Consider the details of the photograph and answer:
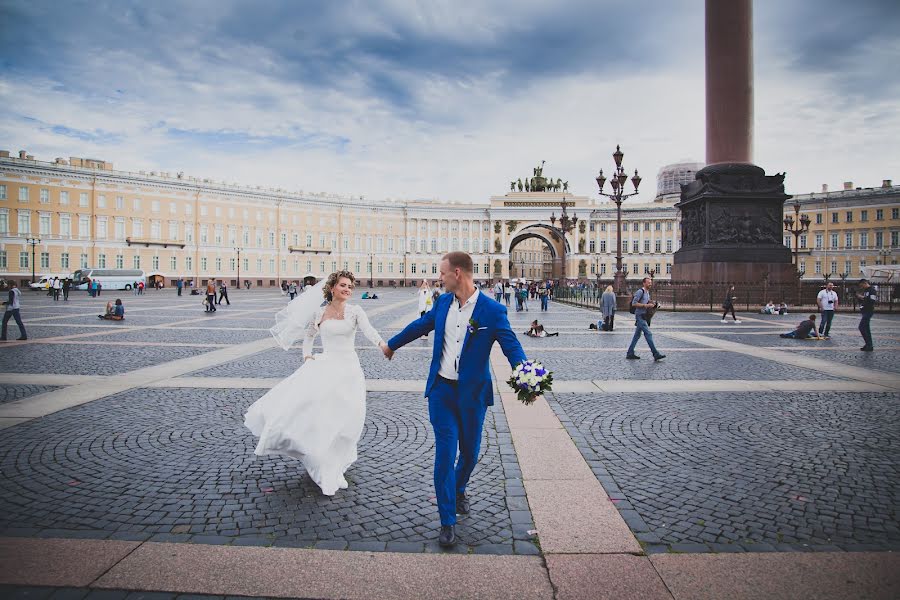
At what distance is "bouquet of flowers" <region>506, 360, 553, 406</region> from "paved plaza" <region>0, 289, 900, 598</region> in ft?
3.03

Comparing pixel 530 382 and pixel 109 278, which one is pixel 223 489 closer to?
pixel 530 382

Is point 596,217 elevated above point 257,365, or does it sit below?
above

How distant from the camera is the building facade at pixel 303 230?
2349 inches

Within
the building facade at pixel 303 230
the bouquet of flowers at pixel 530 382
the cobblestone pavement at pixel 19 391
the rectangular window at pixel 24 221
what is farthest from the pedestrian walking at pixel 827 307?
the rectangular window at pixel 24 221

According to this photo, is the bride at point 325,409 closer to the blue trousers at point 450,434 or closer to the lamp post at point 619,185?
the blue trousers at point 450,434

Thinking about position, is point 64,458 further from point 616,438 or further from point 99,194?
point 99,194

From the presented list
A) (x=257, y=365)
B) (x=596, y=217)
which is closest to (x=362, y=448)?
(x=257, y=365)

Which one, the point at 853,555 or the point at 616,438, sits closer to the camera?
the point at 853,555

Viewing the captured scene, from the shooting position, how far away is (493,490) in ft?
13.3

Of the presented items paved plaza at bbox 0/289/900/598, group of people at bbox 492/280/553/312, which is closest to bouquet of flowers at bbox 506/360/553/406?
paved plaza at bbox 0/289/900/598

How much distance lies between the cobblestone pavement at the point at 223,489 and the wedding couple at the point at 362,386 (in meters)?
0.27

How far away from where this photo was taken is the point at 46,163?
58.8 m

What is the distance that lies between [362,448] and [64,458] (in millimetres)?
2680

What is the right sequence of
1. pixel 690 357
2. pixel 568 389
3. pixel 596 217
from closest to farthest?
pixel 568 389
pixel 690 357
pixel 596 217
